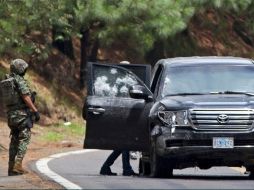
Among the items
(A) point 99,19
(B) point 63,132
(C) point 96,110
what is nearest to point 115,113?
(C) point 96,110

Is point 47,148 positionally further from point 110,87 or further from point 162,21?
point 110,87

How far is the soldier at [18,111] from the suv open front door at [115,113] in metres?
0.92

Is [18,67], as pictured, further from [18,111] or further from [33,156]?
[33,156]

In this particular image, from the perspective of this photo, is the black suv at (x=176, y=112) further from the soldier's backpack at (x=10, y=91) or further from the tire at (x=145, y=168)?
the soldier's backpack at (x=10, y=91)

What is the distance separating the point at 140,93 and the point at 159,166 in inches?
45.6

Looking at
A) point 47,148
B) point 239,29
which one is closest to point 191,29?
point 239,29

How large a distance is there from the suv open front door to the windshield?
475 mm

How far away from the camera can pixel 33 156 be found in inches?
959

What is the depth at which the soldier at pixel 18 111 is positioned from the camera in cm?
1662

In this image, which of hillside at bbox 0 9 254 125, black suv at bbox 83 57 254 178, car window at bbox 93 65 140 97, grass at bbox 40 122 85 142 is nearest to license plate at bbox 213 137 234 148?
black suv at bbox 83 57 254 178

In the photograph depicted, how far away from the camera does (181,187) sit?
14.0 metres

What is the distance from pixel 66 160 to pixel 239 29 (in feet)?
87.1

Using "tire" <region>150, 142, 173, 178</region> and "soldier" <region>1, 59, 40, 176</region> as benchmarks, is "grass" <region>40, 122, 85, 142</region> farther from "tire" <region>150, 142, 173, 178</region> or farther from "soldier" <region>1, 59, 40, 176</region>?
"tire" <region>150, 142, 173, 178</region>

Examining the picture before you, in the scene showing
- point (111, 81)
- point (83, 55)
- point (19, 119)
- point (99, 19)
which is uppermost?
point (99, 19)
